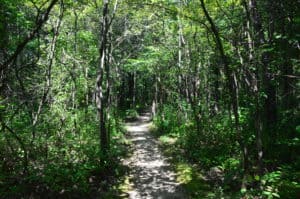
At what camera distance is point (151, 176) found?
1026cm

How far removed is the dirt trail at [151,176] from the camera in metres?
8.46

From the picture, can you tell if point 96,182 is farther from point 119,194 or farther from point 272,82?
point 272,82

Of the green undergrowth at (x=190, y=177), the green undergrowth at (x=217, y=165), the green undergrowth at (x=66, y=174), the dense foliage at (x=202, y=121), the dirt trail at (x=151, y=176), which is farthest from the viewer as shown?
the dirt trail at (x=151, y=176)

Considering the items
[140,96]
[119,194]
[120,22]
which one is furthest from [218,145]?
[140,96]

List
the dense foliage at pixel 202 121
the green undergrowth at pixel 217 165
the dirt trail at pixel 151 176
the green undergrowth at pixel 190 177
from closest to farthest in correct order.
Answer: the green undergrowth at pixel 217 165, the dense foliage at pixel 202 121, the green undergrowth at pixel 190 177, the dirt trail at pixel 151 176

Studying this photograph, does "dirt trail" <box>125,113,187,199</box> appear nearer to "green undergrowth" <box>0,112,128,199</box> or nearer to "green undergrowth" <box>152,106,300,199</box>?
"green undergrowth" <box>152,106,300,199</box>

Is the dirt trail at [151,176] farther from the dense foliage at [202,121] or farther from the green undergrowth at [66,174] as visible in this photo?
the dense foliage at [202,121]

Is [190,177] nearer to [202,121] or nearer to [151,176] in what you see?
[151,176]

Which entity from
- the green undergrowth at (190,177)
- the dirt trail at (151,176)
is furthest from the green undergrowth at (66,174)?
the green undergrowth at (190,177)

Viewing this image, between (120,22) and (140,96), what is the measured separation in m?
26.7

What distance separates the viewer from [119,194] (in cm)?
838

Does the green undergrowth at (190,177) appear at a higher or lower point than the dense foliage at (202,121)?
lower

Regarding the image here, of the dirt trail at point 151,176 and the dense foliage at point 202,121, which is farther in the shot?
the dirt trail at point 151,176

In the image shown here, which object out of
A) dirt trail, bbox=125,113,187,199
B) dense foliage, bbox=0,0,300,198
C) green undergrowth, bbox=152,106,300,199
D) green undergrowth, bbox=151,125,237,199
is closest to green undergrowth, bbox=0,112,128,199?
dense foliage, bbox=0,0,300,198
